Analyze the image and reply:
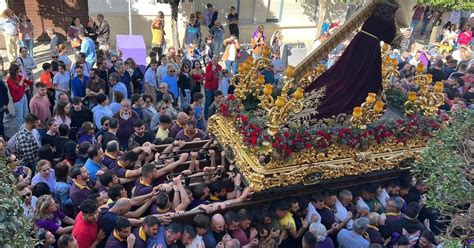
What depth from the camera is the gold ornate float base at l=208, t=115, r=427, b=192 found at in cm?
623

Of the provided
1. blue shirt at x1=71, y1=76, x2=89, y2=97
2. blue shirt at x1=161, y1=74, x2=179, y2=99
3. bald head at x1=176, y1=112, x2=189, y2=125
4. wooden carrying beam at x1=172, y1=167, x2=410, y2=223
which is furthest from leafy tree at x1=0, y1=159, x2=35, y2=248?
blue shirt at x1=161, y1=74, x2=179, y2=99

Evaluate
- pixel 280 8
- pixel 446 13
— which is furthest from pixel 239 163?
pixel 446 13

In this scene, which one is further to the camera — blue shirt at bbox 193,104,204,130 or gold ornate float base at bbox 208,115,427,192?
blue shirt at bbox 193,104,204,130

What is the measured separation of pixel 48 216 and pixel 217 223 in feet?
6.75

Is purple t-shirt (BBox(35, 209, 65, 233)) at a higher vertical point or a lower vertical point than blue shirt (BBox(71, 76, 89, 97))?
lower

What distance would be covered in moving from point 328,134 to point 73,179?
143 inches

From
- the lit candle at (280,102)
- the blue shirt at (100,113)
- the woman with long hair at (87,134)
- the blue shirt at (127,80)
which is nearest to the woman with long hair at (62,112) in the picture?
the blue shirt at (100,113)

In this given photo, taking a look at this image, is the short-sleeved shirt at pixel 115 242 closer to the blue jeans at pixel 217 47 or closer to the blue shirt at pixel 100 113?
the blue shirt at pixel 100 113

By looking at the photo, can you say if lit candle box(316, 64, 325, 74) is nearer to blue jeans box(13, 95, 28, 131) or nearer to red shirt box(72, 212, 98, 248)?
red shirt box(72, 212, 98, 248)

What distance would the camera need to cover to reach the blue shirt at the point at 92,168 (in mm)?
6512

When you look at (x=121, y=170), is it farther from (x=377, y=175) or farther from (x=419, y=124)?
(x=419, y=124)

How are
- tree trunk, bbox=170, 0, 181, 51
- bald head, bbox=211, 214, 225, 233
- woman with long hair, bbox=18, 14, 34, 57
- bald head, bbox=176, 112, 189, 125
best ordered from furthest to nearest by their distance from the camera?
tree trunk, bbox=170, 0, 181, 51 < woman with long hair, bbox=18, 14, 34, 57 < bald head, bbox=176, 112, 189, 125 < bald head, bbox=211, 214, 225, 233

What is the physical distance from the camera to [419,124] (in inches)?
282

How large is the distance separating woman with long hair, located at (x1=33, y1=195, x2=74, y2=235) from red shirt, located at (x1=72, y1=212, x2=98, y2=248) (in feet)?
→ 0.83
